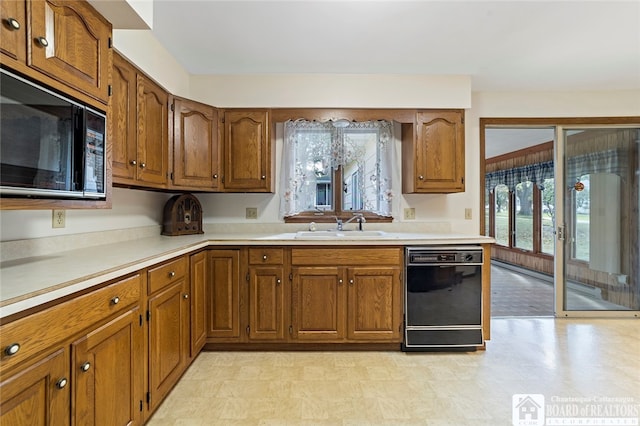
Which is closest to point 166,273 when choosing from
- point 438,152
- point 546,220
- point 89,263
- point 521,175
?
point 89,263

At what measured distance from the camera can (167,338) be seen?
192 cm

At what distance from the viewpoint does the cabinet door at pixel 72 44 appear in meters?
1.14

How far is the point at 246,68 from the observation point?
2.86 meters

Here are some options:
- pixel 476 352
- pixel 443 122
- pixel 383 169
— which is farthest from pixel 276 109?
pixel 476 352

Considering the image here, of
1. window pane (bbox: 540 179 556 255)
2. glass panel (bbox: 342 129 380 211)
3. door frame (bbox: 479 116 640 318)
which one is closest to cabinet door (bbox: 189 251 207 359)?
glass panel (bbox: 342 129 380 211)

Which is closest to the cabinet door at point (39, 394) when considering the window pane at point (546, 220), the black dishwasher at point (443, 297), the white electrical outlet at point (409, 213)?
the black dishwasher at point (443, 297)

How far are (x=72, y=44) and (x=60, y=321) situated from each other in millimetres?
1072

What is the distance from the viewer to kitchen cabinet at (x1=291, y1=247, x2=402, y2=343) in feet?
8.48

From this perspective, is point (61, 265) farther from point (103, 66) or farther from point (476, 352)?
point (476, 352)

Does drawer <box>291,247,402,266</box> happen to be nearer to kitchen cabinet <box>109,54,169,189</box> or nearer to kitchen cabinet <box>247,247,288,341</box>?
kitchen cabinet <box>247,247,288,341</box>

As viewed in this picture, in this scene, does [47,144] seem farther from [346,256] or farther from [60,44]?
[346,256]

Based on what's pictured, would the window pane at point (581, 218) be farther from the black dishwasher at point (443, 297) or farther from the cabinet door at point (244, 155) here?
the cabinet door at point (244, 155)

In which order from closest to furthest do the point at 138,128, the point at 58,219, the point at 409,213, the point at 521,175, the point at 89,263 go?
the point at 89,263, the point at 58,219, the point at 138,128, the point at 409,213, the point at 521,175

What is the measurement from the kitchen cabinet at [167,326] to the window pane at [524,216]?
661 centimetres
